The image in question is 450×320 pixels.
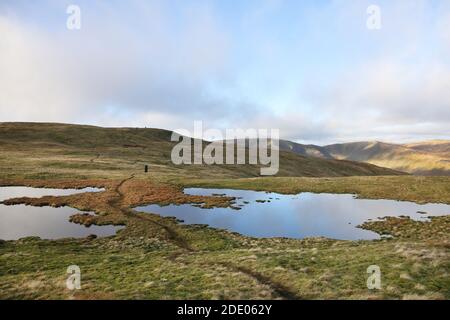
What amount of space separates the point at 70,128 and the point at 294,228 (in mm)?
166004

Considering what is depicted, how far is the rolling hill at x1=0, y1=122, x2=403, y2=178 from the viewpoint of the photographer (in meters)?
89.3

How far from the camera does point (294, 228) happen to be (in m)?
36.1

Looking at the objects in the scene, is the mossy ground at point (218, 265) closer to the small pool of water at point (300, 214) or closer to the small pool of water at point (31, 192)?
the small pool of water at point (300, 214)

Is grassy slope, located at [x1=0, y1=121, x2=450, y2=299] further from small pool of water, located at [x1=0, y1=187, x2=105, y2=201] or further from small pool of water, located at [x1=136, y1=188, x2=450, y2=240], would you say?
small pool of water, located at [x1=0, y1=187, x2=105, y2=201]

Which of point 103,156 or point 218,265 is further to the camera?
point 103,156

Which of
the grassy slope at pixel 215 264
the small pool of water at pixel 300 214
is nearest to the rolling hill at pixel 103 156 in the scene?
the small pool of water at pixel 300 214

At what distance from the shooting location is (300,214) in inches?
1673

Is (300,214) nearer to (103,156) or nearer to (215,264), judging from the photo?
(215,264)

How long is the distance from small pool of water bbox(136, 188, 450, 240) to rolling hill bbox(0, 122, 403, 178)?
1480 inches

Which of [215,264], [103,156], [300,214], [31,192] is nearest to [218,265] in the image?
[215,264]

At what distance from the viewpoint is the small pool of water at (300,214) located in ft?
115

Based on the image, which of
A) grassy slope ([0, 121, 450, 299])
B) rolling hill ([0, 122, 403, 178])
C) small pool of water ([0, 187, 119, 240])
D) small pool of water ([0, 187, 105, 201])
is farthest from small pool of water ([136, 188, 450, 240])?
rolling hill ([0, 122, 403, 178])

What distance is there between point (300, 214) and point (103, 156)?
3617 inches
